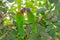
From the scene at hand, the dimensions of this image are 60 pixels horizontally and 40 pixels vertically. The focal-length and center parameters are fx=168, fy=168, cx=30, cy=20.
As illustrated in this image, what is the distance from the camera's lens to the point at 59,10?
1.84 ft

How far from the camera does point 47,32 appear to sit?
0.62m

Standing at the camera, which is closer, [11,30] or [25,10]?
[25,10]

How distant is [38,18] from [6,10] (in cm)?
19

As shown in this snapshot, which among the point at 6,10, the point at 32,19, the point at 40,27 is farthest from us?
the point at 6,10

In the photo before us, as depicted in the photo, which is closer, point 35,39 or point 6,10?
point 35,39

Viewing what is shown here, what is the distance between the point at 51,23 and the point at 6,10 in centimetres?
23

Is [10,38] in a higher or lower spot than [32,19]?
lower

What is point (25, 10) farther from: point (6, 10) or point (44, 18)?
point (6, 10)

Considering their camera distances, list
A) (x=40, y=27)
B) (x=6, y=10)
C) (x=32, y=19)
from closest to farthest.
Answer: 1. (x=32, y=19)
2. (x=40, y=27)
3. (x=6, y=10)

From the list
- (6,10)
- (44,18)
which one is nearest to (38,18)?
(44,18)

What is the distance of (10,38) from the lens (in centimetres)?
62

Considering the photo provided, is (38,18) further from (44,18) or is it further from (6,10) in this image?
(6,10)

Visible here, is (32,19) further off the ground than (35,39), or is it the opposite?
(32,19)

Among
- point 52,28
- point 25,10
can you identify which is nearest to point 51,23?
point 52,28
